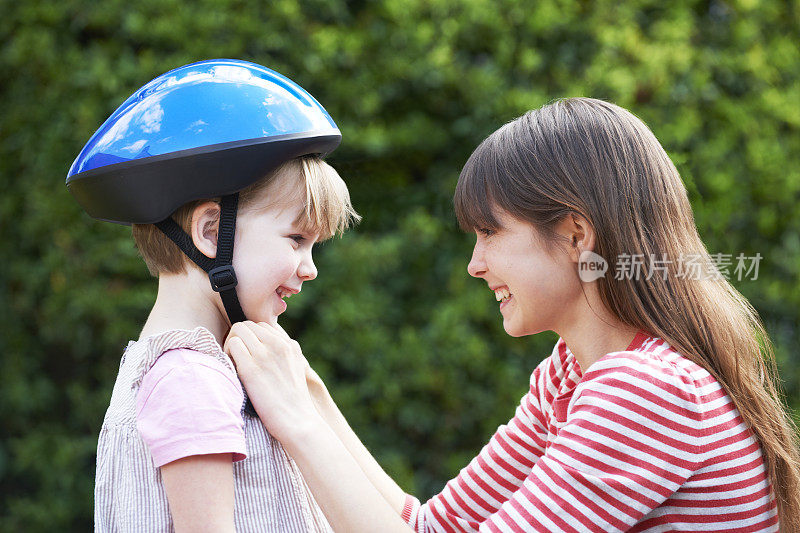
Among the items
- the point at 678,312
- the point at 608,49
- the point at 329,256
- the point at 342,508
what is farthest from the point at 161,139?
the point at 608,49

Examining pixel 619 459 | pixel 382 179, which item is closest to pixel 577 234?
pixel 619 459

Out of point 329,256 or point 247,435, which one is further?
point 329,256

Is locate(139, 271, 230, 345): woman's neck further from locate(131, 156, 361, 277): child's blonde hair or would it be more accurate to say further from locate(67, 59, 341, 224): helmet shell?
locate(67, 59, 341, 224): helmet shell

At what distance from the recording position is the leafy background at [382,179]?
4023 millimetres

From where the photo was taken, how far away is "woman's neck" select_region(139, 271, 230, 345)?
2164mm

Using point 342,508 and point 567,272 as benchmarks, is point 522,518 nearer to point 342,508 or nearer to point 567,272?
point 342,508

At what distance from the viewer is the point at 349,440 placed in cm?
252

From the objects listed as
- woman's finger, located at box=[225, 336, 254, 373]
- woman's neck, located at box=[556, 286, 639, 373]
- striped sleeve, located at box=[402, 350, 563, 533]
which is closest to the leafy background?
striped sleeve, located at box=[402, 350, 563, 533]

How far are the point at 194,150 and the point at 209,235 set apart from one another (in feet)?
0.77

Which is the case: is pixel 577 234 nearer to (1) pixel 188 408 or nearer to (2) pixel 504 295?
(2) pixel 504 295

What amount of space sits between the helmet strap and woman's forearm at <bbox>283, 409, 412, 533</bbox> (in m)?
0.39

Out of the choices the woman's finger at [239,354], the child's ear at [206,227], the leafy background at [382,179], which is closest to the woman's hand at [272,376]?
the woman's finger at [239,354]

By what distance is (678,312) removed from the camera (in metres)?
2.12

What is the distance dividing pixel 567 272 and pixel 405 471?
2.21 m
